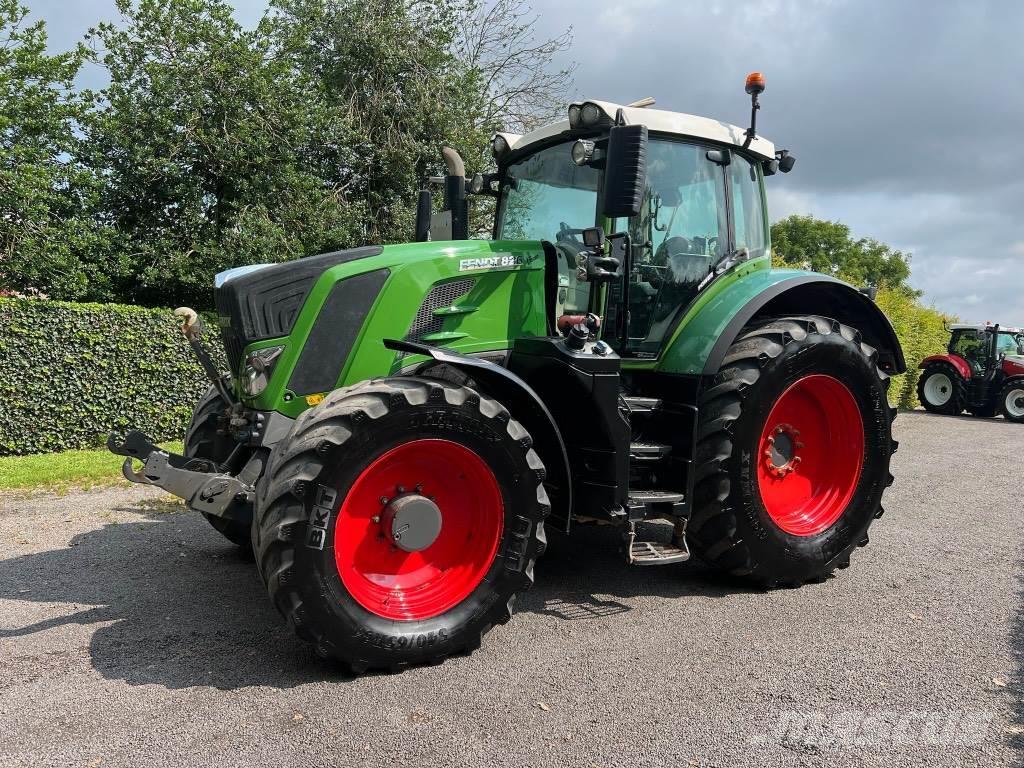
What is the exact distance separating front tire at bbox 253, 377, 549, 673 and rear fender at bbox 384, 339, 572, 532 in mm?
232

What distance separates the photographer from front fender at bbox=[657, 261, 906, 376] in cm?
443

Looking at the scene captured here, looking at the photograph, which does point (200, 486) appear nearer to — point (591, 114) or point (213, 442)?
point (213, 442)

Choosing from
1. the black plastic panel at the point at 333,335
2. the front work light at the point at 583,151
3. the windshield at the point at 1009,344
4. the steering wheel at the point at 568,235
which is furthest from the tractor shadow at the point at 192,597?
the windshield at the point at 1009,344

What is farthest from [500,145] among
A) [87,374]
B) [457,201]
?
[87,374]

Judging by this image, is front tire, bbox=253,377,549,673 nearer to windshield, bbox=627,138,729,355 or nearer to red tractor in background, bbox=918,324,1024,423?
windshield, bbox=627,138,729,355

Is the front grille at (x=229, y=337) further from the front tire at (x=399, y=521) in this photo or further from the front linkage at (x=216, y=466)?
the front tire at (x=399, y=521)

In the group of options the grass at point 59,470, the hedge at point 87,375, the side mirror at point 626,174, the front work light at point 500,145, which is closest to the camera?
the side mirror at point 626,174

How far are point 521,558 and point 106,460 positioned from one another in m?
6.49

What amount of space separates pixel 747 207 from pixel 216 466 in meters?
3.60

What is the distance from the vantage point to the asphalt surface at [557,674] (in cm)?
280

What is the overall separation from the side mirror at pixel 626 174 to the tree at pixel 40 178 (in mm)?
9540

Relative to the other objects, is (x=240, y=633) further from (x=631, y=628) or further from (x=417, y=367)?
(x=631, y=628)

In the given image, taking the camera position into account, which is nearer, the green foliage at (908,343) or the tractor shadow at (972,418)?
the tractor shadow at (972,418)

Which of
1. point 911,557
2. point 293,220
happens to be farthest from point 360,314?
point 293,220
